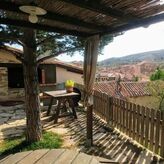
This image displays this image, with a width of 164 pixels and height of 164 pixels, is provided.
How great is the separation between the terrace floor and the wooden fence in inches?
8.2

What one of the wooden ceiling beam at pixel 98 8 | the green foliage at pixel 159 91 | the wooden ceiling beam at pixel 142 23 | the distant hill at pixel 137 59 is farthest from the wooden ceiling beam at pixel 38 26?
the distant hill at pixel 137 59

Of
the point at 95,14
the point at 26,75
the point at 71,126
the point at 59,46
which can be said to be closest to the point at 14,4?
the point at 95,14

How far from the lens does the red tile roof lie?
22.3 metres

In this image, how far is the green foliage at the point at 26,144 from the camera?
19.8ft

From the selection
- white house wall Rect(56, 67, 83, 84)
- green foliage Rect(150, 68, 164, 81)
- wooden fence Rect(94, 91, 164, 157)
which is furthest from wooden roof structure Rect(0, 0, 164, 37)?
green foliage Rect(150, 68, 164, 81)

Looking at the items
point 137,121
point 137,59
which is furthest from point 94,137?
point 137,59

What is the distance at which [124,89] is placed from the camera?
2416cm

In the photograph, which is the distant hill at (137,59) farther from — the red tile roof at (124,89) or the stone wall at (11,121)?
the stone wall at (11,121)

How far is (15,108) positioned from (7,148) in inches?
235

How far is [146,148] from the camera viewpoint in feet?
20.3

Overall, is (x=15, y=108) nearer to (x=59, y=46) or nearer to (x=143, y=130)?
(x=59, y=46)

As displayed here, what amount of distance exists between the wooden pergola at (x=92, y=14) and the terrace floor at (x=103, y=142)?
226 cm

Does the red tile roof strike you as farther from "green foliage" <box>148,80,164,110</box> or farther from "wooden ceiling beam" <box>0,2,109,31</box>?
"wooden ceiling beam" <box>0,2,109,31</box>

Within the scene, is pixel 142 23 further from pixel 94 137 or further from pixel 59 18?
pixel 94 137
